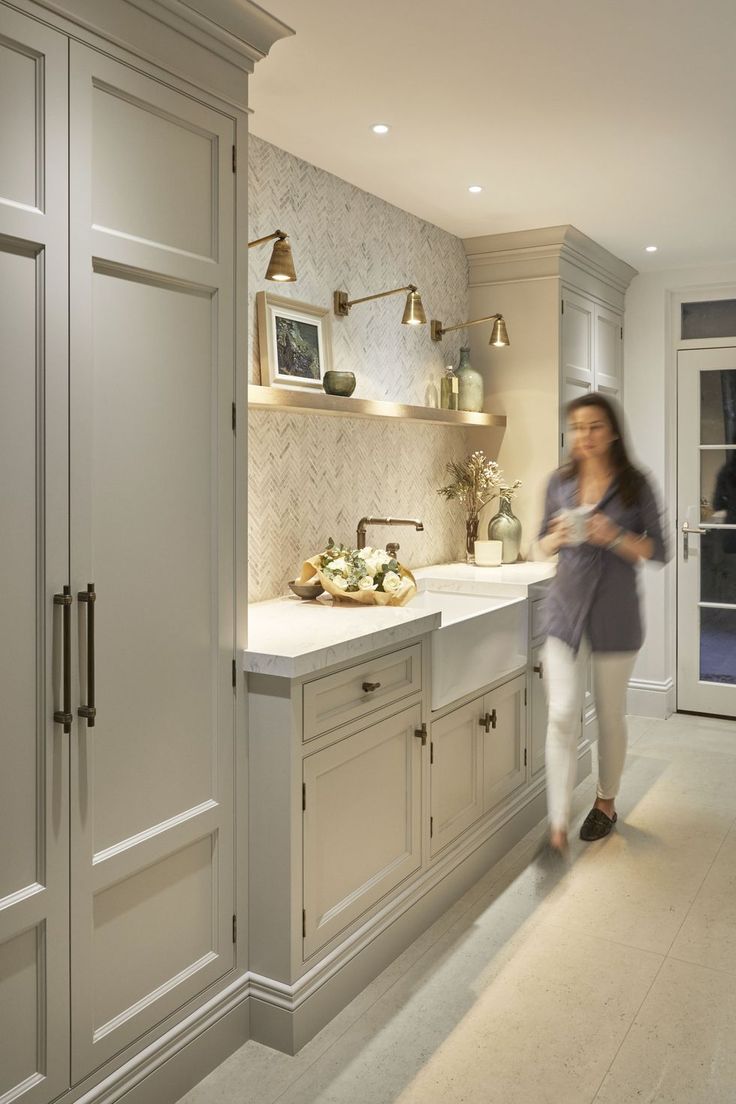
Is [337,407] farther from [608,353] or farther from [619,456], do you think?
[608,353]

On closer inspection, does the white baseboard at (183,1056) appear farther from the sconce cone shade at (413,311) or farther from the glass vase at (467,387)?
the glass vase at (467,387)

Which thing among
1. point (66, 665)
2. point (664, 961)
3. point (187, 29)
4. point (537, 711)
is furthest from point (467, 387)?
point (66, 665)

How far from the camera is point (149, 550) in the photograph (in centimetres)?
194

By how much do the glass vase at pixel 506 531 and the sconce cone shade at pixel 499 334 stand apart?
758 mm

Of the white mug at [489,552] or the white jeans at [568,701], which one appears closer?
the white jeans at [568,701]

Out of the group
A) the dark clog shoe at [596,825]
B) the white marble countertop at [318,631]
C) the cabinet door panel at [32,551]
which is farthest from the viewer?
the dark clog shoe at [596,825]

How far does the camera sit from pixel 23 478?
1645 mm

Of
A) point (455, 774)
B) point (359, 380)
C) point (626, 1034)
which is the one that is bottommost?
point (626, 1034)

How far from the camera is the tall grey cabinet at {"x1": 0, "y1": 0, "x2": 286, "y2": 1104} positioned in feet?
5.40

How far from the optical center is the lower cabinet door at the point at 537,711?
365cm

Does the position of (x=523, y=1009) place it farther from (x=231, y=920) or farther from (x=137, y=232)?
(x=137, y=232)

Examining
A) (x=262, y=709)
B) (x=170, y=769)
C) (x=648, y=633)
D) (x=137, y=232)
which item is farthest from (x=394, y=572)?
(x=648, y=633)

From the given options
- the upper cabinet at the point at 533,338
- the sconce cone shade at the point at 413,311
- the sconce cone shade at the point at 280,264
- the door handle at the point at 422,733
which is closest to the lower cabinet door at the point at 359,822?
the door handle at the point at 422,733

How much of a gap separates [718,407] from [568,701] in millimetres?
2861
